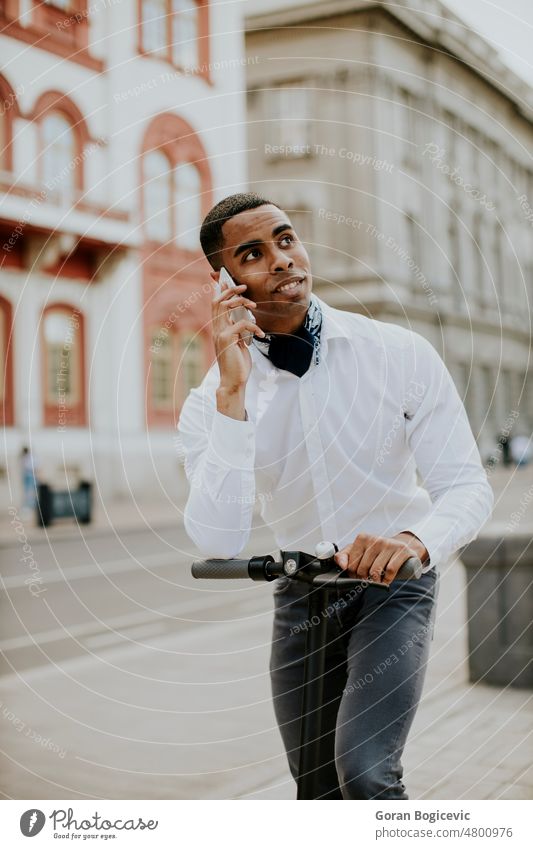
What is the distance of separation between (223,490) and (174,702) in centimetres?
312

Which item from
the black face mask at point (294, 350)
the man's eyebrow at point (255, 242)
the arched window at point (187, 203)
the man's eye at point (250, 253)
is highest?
the arched window at point (187, 203)

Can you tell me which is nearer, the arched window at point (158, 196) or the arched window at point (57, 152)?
the arched window at point (57, 152)

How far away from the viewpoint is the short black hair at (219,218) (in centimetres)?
227

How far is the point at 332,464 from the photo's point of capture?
2.33 meters

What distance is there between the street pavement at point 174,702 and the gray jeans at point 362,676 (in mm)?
704

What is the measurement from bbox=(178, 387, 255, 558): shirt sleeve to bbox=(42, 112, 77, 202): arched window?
140 cm

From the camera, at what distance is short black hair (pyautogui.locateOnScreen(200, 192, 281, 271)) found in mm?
2273

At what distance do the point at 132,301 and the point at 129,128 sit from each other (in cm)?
63

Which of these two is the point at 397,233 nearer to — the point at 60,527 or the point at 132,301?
the point at 132,301

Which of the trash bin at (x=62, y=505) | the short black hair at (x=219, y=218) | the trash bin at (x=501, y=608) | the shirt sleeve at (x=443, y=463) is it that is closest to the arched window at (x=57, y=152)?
the short black hair at (x=219, y=218)

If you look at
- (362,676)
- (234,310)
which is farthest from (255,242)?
(362,676)

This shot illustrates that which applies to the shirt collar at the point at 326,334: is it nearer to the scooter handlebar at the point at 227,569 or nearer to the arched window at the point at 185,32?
the scooter handlebar at the point at 227,569

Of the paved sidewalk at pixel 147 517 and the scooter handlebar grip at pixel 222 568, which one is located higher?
the paved sidewalk at pixel 147 517

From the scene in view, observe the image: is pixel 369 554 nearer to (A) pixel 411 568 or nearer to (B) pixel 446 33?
(A) pixel 411 568
